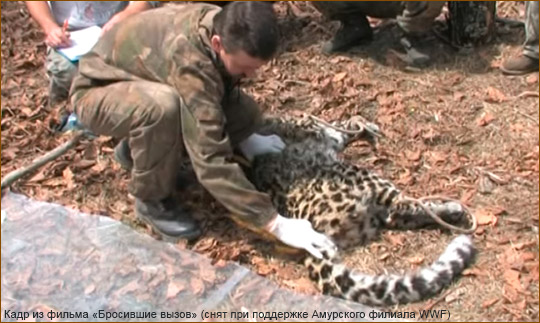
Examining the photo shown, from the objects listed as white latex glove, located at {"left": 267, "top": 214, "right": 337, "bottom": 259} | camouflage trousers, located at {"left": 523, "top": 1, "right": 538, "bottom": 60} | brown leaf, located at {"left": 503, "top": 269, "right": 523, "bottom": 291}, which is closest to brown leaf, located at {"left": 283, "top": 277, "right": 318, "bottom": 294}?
white latex glove, located at {"left": 267, "top": 214, "right": 337, "bottom": 259}

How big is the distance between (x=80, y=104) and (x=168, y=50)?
65 centimetres

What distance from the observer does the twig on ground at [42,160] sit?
421 cm

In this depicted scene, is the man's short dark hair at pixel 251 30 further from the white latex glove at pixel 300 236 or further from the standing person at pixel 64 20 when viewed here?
the standing person at pixel 64 20

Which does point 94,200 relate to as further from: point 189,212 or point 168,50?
point 168,50

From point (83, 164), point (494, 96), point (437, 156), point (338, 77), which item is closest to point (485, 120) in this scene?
point (494, 96)

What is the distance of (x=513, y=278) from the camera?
3.46 m

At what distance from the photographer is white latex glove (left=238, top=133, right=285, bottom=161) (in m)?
4.14

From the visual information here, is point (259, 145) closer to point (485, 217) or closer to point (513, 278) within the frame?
point (485, 217)

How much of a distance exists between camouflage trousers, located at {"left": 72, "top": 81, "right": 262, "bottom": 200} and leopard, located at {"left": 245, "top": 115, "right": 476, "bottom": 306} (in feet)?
1.46

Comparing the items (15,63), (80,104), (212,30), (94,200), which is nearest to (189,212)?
(94,200)

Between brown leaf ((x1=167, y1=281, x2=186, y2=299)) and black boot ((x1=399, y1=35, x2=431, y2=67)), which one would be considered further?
black boot ((x1=399, y1=35, x2=431, y2=67))

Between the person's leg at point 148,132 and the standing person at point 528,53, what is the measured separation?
2547mm

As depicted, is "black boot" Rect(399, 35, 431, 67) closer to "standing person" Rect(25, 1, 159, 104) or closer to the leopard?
the leopard

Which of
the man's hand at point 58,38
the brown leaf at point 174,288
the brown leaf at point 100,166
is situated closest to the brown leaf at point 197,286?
the brown leaf at point 174,288
